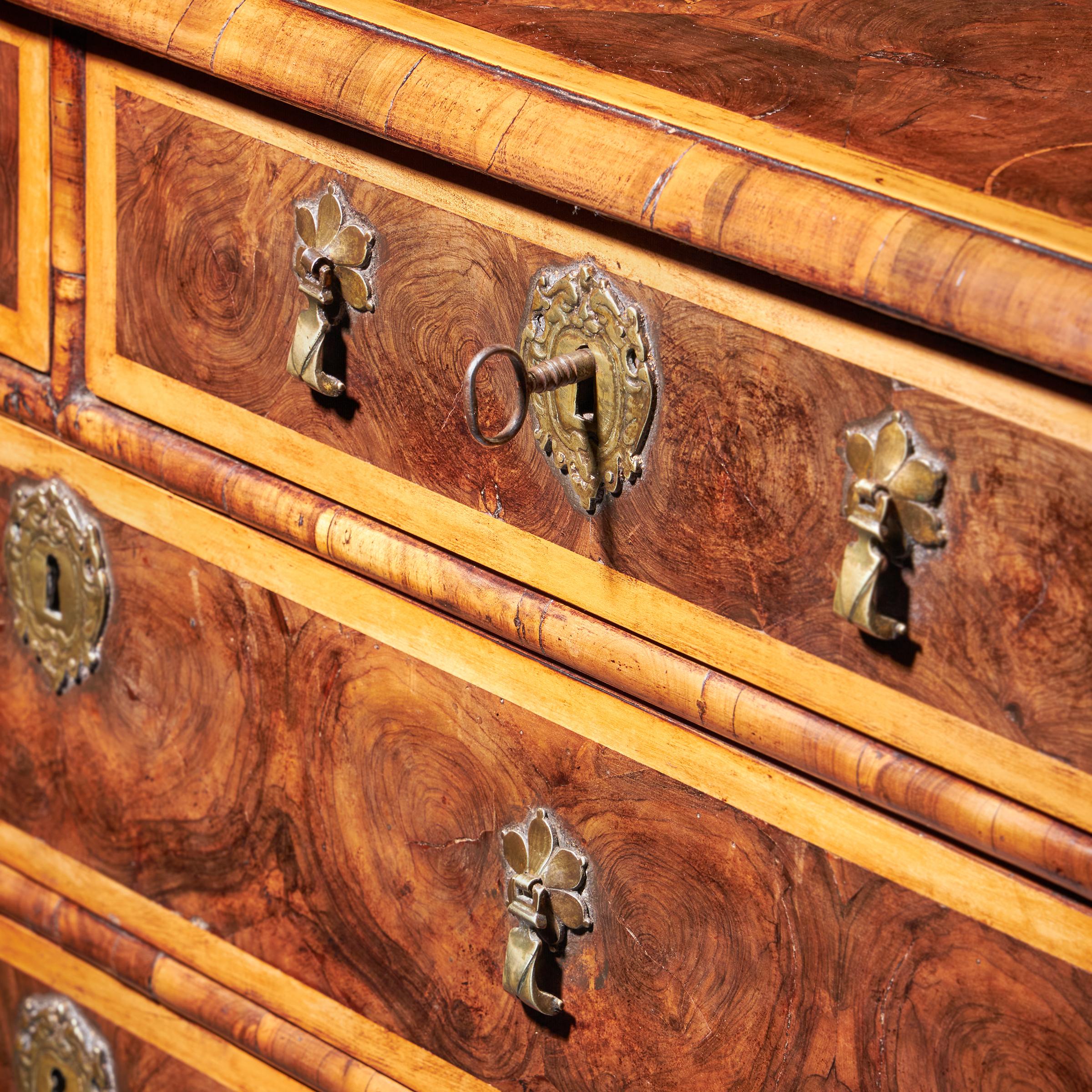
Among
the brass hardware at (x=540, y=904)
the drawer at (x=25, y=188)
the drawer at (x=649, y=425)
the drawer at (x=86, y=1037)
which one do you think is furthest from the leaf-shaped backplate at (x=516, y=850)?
the drawer at (x=25, y=188)

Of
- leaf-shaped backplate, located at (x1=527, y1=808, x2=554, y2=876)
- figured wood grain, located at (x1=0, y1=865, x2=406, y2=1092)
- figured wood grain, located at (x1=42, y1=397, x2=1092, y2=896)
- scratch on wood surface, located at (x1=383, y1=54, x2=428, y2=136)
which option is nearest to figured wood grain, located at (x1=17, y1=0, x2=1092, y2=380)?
scratch on wood surface, located at (x1=383, y1=54, x2=428, y2=136)

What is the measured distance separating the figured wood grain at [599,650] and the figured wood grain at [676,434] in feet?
0.09

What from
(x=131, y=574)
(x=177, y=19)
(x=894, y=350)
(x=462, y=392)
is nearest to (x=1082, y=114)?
(x=894, y=350)

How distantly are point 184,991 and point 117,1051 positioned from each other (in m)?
0.09

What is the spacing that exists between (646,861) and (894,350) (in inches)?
10.1

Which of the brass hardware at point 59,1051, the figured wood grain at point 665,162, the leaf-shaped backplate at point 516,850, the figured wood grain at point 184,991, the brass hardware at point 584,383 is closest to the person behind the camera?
the figured wood grain at point 665,162

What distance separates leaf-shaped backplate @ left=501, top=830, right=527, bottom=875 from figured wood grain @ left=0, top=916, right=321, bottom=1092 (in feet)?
0.70

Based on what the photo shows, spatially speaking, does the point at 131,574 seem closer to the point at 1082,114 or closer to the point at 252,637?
the point at 252,637

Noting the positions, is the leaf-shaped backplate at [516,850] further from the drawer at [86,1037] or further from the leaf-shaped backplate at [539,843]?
the drawer at [86,1037]

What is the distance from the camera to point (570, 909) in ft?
2.46

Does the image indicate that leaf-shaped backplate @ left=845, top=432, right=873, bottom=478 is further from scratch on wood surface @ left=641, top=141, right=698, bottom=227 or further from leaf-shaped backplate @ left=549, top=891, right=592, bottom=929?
leaf-shaped backplate @ left=549, top=891, right=592, bottom=929

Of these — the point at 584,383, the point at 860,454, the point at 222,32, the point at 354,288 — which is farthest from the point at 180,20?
the point at 860,454

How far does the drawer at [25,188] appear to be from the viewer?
806mm

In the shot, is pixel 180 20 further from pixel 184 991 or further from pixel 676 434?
pixel 184 991
